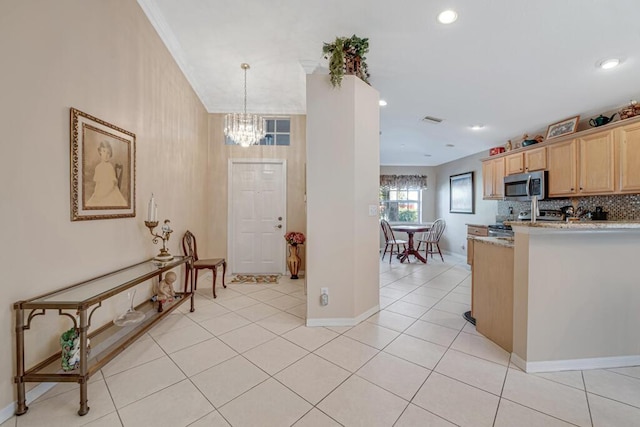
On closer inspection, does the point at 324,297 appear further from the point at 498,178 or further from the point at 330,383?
the point at 498,178

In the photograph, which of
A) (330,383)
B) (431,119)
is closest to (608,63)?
(431,119)

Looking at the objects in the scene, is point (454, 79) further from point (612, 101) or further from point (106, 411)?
point (106, 411)

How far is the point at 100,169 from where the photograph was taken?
6.49ft

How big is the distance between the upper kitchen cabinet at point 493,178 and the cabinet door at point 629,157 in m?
1.72

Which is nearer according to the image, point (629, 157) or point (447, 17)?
point (447, 17)

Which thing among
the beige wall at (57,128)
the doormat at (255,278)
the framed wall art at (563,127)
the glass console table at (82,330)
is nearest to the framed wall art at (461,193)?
the framed wall art at (563,127)

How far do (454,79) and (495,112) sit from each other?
1202 mm

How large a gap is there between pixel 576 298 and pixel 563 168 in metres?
2.77

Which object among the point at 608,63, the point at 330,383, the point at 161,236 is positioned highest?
the point at 608,63

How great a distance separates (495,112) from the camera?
Answer: 3707 millimetres

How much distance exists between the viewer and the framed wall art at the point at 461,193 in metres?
5.91

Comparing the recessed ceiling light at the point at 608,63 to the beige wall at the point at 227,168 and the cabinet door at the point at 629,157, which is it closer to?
the cabinet door at the point at 629,157

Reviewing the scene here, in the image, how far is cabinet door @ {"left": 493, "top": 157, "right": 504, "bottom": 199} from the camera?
478 centimetres

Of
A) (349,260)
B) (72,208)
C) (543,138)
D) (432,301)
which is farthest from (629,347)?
(72,208)
